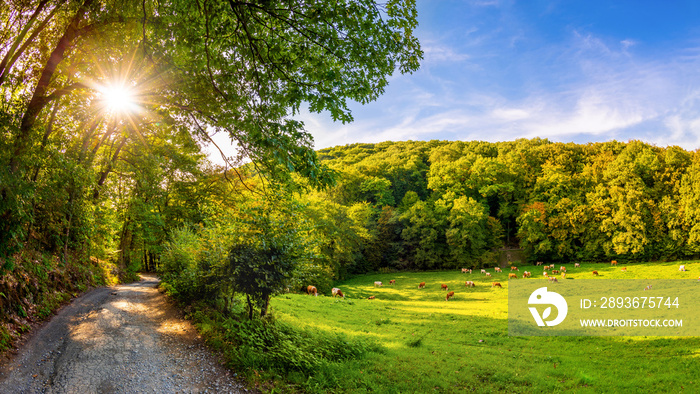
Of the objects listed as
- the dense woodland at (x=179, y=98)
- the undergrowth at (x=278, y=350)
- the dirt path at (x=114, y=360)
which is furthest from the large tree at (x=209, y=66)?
the undergrowth at (x=278, y=350)

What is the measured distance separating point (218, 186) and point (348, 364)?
17.7 meters

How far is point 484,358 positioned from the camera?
1126 cm

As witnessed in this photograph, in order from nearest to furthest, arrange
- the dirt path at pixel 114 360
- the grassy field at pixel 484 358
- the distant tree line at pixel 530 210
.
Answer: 1. the dirt path at pixel 114 360
2. the grassy field at pixel 484 358
3. the distant tree line at pixel 530 210

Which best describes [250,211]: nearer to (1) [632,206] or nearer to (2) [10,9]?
(2) [10,9]

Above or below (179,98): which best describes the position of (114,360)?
below

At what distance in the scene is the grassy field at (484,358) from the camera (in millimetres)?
8695

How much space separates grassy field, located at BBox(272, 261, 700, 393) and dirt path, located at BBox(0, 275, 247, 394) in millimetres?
2887

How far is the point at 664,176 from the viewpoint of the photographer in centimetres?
4334

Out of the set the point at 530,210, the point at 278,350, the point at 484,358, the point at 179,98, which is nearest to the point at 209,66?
the point at 179,98

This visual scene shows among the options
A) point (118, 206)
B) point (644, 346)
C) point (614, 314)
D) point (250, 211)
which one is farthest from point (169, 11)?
point (614, 314)

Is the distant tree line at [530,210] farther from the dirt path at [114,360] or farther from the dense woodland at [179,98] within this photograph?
the dirt path at [114,360]

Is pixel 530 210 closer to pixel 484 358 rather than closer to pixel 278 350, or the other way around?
pixel 484 358

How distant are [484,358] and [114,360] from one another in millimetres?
10611

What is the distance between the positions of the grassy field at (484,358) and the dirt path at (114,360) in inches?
114
